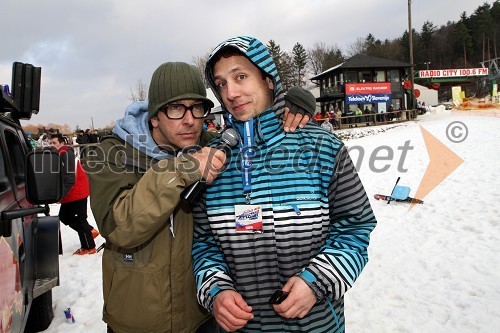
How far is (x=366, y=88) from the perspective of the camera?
3550cm

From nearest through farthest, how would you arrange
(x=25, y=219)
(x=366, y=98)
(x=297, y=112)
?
(x=297, y=112), (x=25, y=219), (x=366, y=98)

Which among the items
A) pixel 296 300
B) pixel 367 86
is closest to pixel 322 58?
pixel 367 86

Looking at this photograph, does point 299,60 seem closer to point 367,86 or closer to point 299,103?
point 367,86

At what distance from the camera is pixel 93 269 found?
5570mm

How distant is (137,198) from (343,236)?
993 millimetres

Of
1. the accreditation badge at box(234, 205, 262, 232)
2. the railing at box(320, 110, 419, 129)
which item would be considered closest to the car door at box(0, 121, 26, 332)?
the accreditation badge at box(234, 205, 262, 232)

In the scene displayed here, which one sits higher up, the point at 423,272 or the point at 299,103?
the point at 299,103

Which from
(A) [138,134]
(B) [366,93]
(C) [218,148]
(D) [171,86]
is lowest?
(C) [218,148]

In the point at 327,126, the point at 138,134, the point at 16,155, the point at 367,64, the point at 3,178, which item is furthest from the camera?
the point at 367,64

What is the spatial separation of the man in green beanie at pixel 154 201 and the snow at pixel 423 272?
2466 millimetres

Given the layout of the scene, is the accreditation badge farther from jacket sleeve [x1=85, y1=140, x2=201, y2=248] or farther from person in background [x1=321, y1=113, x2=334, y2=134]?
person in background [x1=321, y1=113, x2=334, y2=134]

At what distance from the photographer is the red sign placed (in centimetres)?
3516

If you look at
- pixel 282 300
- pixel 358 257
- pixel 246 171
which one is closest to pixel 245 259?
pixel 282 300

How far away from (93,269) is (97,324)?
183cm
